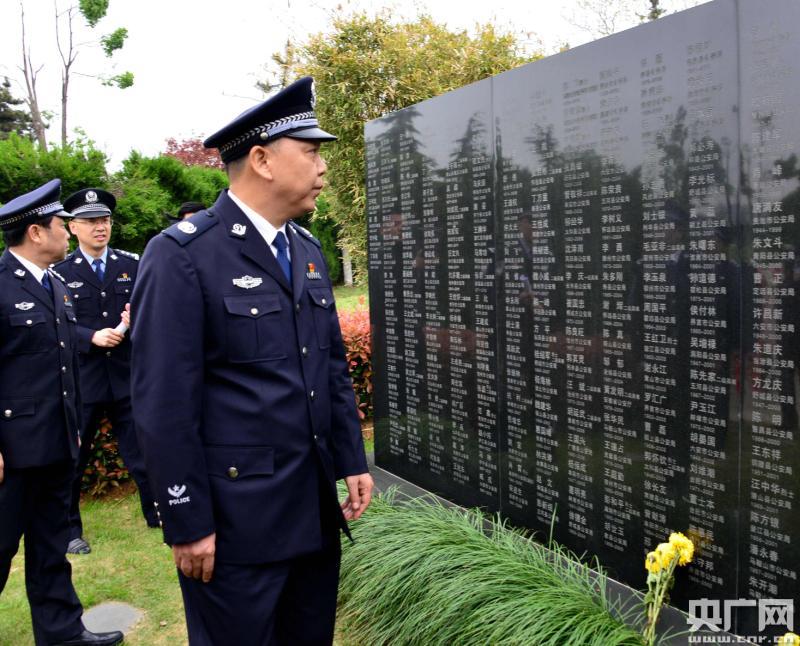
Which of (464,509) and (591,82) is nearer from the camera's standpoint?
(591,82)

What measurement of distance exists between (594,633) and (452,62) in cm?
820

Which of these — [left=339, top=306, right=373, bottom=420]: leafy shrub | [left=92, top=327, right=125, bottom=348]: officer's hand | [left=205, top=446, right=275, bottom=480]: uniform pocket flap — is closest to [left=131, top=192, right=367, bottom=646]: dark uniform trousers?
[left=205, top=446, right=275, bottom=480]: uniform pocket flap

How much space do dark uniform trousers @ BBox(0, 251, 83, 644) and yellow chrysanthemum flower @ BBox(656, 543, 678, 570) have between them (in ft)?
8.75

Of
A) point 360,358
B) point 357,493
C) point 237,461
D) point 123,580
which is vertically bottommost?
point 123,580

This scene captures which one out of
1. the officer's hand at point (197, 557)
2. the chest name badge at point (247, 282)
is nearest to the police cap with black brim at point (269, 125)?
the chest name badge at point (247, 282)

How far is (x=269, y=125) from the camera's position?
7.07 feet

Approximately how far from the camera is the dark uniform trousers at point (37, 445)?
3.27 m

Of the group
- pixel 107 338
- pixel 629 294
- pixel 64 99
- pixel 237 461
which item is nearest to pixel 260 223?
pixel 237 461

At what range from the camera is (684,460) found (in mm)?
3023

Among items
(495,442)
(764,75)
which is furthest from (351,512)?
(764,75)

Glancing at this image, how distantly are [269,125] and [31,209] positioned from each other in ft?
6.29

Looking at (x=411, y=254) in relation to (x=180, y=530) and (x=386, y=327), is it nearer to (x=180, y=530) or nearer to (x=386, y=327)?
(x=386, y=327)

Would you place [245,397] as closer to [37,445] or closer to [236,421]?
[236,421]

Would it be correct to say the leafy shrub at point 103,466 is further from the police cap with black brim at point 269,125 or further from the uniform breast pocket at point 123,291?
the police cap with black brim at point 269,125
